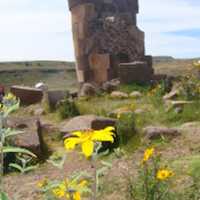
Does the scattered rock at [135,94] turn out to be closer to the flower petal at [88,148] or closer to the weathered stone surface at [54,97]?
the weathered stone surface at [54,97]

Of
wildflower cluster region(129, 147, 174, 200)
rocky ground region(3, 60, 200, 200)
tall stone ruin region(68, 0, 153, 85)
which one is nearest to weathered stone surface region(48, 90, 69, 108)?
rocky ground region(3, 60, 200, 200)

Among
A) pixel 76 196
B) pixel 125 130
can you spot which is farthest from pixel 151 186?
pixel 125 130

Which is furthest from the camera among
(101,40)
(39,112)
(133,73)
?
(101,40)

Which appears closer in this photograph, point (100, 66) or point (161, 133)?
point (161, 133)

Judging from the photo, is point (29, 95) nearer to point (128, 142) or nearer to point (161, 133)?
point (128, 142)

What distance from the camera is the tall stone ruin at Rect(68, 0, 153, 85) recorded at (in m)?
16.2

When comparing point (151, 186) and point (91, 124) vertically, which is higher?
point (151, 186)

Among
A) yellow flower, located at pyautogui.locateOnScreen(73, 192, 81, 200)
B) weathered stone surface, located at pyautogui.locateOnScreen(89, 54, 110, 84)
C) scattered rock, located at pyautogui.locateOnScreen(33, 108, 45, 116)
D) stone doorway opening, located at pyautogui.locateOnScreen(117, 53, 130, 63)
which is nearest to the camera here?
yellow flower, located at pyautogui.locateOnScreen(73, 192, 81, 200)

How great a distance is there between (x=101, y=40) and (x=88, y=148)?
582 inches

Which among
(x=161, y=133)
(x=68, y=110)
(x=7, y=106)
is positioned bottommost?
(x=68, y=110)

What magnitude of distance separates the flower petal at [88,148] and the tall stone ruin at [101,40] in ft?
46.1

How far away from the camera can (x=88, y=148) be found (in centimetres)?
183

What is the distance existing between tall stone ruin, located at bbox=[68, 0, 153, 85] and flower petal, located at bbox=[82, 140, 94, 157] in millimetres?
14045

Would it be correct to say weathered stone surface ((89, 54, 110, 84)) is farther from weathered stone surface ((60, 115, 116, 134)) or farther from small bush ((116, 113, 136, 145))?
small bush ((116, 113, 136, 145))
